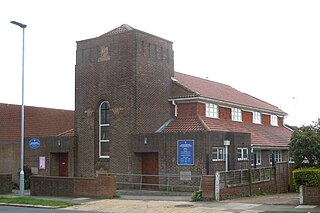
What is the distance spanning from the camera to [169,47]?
Result: 35344 millimetres

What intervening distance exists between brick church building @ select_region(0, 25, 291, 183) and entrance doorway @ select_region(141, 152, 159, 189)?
63 millimetres

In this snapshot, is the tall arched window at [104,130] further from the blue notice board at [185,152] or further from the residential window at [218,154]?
the residential window at [218,154]

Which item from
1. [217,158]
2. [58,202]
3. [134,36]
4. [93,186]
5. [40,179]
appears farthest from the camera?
[134,36]

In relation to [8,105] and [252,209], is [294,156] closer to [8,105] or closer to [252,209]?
[252,209]

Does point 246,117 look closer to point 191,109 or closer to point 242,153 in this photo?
point 191,109

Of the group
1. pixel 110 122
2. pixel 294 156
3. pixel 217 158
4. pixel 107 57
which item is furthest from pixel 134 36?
pixel 294 156

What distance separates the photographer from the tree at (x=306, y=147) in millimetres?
26578

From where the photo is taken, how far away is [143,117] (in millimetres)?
32625

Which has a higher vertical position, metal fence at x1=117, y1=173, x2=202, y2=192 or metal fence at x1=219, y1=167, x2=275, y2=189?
metal fence at x1=219, y1=167, x2=275, y2=189

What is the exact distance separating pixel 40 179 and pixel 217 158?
10426 mm

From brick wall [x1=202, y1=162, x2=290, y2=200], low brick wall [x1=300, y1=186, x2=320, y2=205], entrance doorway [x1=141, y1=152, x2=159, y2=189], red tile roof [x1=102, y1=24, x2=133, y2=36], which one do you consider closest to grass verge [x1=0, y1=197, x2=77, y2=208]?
brick wall [x1=202, y1=162, x2=290, y2=200]

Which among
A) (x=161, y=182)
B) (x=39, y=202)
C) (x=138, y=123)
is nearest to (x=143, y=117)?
(x=138, y=123)

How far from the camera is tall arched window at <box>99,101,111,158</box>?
33.4 metres

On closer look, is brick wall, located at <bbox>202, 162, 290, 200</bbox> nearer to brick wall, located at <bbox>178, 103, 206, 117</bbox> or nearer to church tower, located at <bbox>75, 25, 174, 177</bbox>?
brick wall, located at <bbox>178, 103, 206, 117</bbox>
